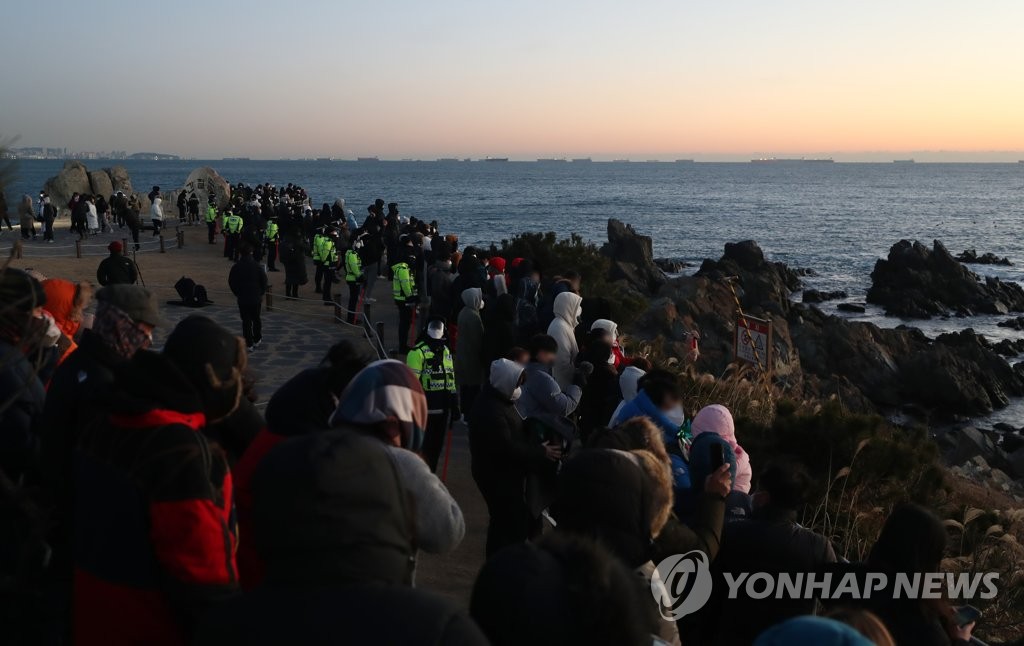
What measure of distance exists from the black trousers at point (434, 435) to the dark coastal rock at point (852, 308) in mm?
32561

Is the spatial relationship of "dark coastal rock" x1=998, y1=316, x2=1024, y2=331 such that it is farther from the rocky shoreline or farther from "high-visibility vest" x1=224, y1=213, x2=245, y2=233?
"high-visibility vest" x1=224, y1=213, x2=245, y2=233

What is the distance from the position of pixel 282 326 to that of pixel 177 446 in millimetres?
12419

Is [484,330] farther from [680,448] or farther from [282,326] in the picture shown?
[282,326]

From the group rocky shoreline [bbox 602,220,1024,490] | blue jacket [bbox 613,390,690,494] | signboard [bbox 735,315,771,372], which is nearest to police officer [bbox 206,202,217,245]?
rocky shoreline [bbox 602,220,1024,490]

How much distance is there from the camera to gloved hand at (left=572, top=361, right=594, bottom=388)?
748 cm

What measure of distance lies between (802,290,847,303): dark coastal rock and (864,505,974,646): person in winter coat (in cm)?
3783

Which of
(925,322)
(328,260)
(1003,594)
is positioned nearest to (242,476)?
(1003,594)

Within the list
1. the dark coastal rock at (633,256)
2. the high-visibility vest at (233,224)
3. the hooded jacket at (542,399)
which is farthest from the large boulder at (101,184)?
the hooded jacket at (542,399)

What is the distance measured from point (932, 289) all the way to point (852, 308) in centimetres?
407

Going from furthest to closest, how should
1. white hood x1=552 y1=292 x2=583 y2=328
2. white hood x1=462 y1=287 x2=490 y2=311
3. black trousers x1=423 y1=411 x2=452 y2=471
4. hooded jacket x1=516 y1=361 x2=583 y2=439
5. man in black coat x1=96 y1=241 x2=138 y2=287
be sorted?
man in black coat x1=96 y1=241 x2=138 y2=287 < white hood x1=462 y1=287 x2=490 y2=311 < white hood x1=552 y1=292 x2=583 y2=328 < black trousers x1=423 y1=411 x2=452 y2=471 < hooded jacket x1=516 y1=361 x2=583 y2=439

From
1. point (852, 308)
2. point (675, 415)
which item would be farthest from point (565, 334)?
point (852, 308)

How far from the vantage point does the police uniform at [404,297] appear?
40.4ft

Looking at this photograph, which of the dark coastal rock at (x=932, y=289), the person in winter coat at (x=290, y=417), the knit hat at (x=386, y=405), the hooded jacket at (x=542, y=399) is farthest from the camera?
the dark coastal rock at (x=932, y=289)

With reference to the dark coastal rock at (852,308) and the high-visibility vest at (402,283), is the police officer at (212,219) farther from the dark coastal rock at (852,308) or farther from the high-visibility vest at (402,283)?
the dark coastal rock at (852,308)
